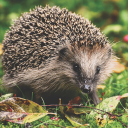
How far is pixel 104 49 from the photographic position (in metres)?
3.04

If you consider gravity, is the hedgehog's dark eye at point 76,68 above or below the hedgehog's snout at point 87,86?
above

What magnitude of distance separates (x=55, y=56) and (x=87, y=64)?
1.50 ft

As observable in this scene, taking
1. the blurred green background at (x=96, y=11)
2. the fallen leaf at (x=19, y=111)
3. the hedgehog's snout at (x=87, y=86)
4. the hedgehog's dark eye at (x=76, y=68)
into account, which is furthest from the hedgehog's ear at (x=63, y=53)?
the blurred green background at (x=96, y=11)

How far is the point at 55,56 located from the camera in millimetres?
3045

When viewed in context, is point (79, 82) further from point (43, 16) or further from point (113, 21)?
point (113, 21)

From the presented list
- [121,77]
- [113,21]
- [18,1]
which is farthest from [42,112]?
[18,1]

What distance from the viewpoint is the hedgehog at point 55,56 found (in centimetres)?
290

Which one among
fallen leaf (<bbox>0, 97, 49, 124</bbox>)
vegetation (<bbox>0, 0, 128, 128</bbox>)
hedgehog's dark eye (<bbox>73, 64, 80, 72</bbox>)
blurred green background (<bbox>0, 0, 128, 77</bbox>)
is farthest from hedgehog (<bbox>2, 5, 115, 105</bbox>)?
blurred green background (<bbox>0, 0, 128, 77</bbox>)

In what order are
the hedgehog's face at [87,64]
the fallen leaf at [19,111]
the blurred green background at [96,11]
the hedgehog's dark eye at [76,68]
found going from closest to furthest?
the fallen leaf at [19,111], the hedgehog's face at [87,64], the hedgehog's dark eye at [76,68], the blurred green background at [96,11]

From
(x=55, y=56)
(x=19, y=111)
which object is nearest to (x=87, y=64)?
(x=55, y=56)

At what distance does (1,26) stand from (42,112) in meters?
4.40

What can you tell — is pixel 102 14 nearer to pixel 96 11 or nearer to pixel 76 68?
pixel 96 11

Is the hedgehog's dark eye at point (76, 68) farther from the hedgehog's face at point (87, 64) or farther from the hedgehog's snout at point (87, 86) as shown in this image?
the hedgehog's snout at point (87, 86)

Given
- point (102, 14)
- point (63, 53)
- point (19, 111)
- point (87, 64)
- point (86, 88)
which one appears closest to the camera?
point (19, 111)
